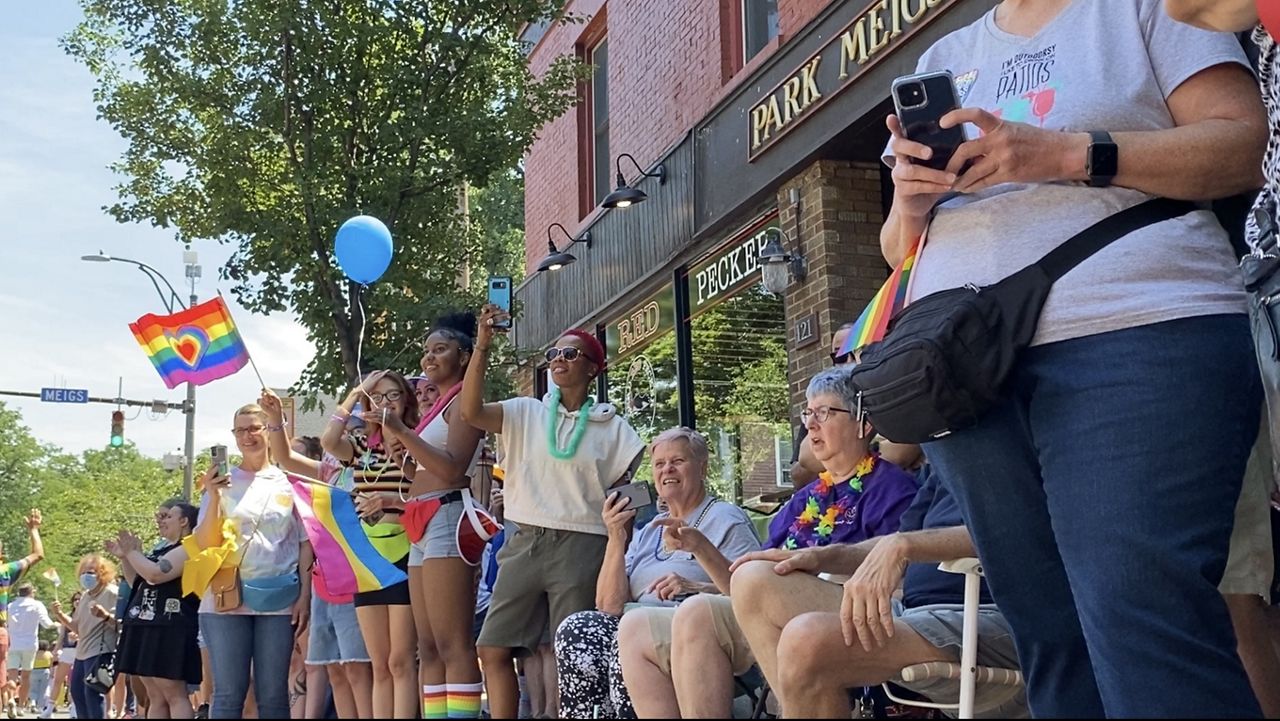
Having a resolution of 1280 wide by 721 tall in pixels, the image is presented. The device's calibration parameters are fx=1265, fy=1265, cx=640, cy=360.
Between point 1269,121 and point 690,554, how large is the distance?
3.11m

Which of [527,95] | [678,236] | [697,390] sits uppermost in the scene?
[527,95]

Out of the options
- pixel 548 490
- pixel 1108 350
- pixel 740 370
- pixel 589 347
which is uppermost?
pixel 740 370

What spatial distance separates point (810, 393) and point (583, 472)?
1539 millimetres

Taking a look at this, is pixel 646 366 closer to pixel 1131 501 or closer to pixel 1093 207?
pixel 1093 207

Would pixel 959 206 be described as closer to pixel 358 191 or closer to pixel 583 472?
pixel 583 472

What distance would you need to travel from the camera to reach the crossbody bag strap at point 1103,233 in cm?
192

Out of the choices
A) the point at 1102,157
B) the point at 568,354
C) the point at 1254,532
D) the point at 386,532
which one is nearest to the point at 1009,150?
→ the point at 1102,157

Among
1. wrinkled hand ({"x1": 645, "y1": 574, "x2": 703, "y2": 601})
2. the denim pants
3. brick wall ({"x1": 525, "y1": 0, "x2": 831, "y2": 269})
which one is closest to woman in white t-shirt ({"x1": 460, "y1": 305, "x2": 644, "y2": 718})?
wrinkled hand ({"x1": 645, "y1": 574, "x2": 703, "y2": 601})

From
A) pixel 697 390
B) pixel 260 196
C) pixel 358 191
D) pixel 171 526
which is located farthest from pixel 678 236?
pixel 171 526

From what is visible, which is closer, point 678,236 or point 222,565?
point 222,565

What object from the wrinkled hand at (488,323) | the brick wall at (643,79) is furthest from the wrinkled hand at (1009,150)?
the brick wall at (643,79)

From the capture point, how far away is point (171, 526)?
898 centimetres

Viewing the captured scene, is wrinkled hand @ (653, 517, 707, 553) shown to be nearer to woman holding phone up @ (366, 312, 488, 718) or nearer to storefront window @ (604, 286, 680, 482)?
woman holding phone up @ (366, 312, 488, 718)

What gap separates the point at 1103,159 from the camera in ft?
6.24
